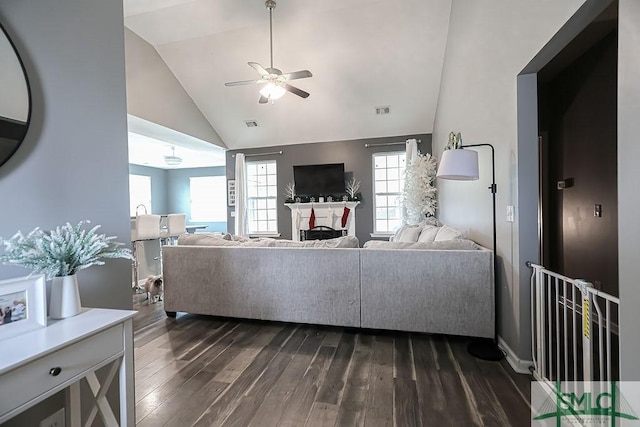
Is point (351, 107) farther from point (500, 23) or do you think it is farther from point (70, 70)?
point (70, 70)

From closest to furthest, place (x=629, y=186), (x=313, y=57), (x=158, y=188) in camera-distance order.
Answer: (x=629, y=186)
(x=313, y=57)
(x=158, y=188)

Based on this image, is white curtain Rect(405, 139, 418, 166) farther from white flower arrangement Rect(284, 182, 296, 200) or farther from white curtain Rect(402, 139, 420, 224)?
white flower arrangement Rect(284, 182, 296, 200)

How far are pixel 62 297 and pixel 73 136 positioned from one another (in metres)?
0.72

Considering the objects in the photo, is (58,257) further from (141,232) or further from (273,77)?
(141,232)

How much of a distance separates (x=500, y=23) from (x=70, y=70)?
2.86 m

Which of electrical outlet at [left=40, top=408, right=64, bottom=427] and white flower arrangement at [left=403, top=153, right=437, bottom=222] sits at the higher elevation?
white flower arrangement at [left=403, top=153, right=437, bottom=222]

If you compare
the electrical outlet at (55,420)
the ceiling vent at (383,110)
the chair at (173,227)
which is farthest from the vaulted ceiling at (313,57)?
the electrical outlet at (55,420)

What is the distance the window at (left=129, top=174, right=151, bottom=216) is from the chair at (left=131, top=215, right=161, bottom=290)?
193 inches

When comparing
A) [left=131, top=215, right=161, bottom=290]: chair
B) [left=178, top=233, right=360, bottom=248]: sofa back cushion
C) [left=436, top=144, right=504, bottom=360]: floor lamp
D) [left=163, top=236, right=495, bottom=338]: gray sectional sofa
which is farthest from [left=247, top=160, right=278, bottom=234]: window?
[left=436, top=144, right=504, bottom=360]: floor lamp

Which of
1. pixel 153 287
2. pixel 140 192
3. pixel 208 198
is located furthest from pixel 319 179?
pixel 140 192

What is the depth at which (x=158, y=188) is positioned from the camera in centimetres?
1033

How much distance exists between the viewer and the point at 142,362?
2.40 m

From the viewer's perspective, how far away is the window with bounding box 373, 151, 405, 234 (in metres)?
6.66

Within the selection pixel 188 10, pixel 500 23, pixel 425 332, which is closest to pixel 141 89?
pixel 188 10
